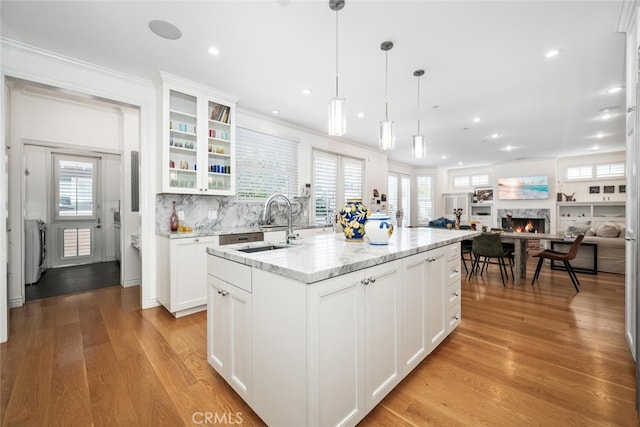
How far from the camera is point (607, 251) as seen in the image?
15.7ft

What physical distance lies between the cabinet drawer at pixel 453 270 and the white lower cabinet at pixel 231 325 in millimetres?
1743

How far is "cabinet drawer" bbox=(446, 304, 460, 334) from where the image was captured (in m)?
2.35

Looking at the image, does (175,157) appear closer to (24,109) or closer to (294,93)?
(294,93)

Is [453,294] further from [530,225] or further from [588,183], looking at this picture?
[588,183]

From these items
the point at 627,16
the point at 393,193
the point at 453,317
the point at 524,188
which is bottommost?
the point at 453,317

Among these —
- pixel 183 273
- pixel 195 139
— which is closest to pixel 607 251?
pixel 183 273

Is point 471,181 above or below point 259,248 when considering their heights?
above

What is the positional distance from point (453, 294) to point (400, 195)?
6703 mm

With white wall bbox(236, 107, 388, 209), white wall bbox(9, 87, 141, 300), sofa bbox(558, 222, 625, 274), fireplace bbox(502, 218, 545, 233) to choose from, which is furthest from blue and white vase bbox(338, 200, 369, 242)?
fireplace bbox(502, 218, 545, 233)

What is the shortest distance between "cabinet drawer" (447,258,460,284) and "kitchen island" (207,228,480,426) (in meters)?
0.53

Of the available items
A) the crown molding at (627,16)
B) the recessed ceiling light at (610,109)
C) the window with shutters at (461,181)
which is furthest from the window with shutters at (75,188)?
the window with shutters at (461,181)

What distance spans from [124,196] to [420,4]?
4.43 m

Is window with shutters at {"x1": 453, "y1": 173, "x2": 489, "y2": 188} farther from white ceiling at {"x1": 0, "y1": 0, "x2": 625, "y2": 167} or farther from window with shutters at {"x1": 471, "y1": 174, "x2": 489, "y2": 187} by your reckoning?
white ceiling at {"x1": 0, "y1": 0, "x2": 625, "y2": 167}

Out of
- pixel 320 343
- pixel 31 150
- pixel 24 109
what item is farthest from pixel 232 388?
pixel 31 150
